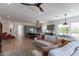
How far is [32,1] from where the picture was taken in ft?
4.63

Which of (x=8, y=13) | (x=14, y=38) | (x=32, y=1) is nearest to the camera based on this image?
(x=32, y=1)

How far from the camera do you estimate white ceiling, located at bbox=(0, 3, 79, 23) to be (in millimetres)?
A: 1469

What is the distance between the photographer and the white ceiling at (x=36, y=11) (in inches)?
57.8

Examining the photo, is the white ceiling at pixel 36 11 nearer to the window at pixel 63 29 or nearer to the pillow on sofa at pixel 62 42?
the window at pixel 63 29

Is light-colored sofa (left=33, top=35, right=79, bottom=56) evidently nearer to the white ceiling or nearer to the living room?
the living room

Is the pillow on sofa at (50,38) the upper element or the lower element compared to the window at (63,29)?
lower

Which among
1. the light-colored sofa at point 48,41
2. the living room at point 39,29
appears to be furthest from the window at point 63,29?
the light-colored sofa at point 48,41

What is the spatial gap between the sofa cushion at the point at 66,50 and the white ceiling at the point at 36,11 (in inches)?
18.5

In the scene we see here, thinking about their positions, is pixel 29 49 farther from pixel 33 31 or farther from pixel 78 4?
pixel 78 4

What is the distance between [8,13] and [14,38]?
1.38 ft

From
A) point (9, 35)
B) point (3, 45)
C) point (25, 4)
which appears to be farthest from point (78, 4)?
point (3, 45)

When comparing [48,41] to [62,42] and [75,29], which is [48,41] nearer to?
[62,42]

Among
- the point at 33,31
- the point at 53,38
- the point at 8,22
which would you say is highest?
the point at 8,22

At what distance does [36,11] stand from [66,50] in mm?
786
